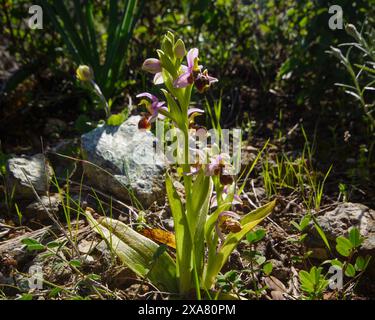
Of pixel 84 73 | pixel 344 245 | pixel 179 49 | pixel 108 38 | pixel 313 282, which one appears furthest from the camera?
A: pixel 108 38

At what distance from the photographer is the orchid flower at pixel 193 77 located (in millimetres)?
1454

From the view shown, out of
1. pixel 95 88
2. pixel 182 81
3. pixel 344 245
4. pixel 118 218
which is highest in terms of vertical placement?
pixel 182 81

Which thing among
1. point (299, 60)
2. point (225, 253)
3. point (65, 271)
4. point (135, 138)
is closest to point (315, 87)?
point (299, 60)

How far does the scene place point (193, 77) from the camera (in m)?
1.47

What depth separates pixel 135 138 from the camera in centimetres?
241

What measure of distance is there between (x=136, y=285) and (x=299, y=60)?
1.62m

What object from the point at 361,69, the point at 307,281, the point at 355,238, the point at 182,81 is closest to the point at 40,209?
the point at 182,81

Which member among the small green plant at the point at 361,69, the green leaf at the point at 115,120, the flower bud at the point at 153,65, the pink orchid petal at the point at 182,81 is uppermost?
the flower bud at the point at 153,65

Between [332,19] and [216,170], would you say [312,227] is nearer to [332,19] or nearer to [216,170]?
[216,170]

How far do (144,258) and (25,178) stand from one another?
819 millimetres

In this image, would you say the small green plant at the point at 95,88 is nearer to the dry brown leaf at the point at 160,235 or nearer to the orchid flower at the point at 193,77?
the dry brown leaf at the point at 160,235

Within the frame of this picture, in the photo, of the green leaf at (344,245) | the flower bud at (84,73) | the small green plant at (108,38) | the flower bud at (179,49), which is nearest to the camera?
the flower bud at (179,49)

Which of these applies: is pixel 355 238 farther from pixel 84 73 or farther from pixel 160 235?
pixel 84 73

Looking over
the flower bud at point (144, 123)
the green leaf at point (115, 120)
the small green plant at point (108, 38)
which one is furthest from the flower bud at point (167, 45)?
the small green plant at point (108, 38)
